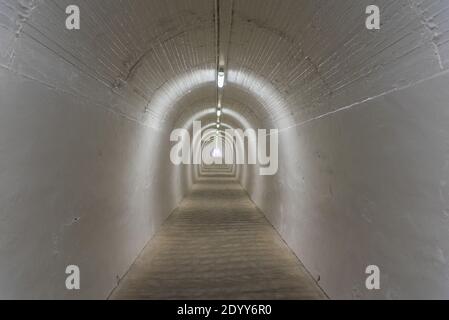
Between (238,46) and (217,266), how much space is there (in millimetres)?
3657

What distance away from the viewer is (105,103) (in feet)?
12.3

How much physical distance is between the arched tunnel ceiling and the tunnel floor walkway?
2521mm

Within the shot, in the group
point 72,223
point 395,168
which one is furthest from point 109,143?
point 395,168

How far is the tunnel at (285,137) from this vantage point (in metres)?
2.07

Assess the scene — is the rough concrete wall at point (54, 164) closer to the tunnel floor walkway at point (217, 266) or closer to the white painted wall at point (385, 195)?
the tunnel floor walkway at point (217, 266)

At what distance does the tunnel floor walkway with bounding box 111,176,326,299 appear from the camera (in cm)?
414

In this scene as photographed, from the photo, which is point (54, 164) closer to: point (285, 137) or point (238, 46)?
point (238, 46)

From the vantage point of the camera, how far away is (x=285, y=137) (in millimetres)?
6641

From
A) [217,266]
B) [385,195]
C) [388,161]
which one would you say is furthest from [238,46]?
[217,266]

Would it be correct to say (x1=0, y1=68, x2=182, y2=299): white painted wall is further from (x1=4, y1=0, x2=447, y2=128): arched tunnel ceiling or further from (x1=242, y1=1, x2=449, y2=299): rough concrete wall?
(x1=242, y1=1, x2=449, y2=299): rough concrete wall

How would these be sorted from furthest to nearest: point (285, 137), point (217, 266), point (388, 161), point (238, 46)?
point (285, 137) → point (217, 266) → point (238, 46) → point (388, 161)

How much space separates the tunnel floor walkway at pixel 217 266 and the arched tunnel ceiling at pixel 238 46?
2521mm

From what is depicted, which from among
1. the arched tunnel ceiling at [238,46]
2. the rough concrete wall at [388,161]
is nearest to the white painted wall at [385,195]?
the rough concrete wall at [388,161]

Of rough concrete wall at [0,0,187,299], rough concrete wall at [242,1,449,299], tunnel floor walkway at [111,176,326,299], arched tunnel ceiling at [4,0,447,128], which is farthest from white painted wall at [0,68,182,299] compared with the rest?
rough concrete wall at [242,1,449,299]
